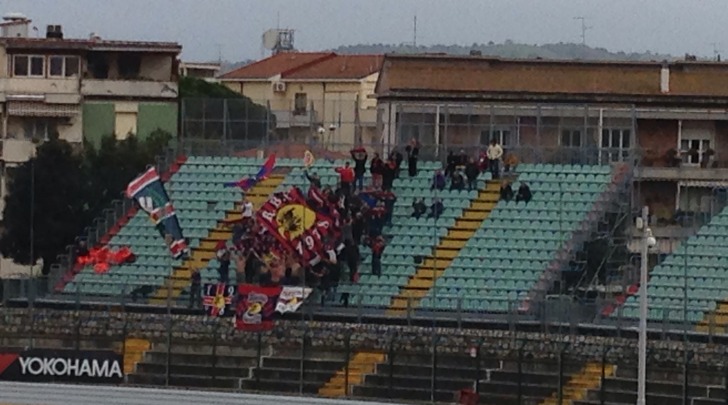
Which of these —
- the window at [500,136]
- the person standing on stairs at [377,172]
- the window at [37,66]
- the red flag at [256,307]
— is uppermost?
the window at [37,66]

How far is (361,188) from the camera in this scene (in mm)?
47500

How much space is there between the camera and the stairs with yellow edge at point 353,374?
137 feet

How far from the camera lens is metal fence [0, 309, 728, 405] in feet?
130

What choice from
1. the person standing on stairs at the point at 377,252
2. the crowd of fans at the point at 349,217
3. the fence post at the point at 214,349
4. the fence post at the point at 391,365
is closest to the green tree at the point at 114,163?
the crowd of fans at the point at 349,217

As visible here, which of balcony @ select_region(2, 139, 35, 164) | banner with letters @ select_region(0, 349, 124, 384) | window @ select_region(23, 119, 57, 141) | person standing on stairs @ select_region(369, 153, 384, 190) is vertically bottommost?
banner with letters @ select_region(0, 349, 124, 384)

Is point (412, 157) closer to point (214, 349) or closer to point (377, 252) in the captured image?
point (377, 252)

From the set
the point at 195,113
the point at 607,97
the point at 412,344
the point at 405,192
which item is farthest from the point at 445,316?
the point at 607,97

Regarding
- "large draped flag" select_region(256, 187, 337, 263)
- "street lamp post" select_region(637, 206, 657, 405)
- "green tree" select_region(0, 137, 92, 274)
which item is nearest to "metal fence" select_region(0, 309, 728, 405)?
"street lamp post" select_region(637, 206, 657, 405)

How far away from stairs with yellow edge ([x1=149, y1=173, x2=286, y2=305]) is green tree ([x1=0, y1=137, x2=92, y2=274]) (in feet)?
23.1

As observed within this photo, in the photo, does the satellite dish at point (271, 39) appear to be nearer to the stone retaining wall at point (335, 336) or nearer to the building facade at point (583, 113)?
→ the building facade at point (583, 113)

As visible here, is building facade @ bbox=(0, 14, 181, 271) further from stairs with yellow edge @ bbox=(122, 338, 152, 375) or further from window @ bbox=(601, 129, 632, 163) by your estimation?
stairs with yellow edge @ bbox=(122, 338, 152, 375)

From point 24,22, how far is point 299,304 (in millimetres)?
27120

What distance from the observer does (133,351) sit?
43875 millimetres

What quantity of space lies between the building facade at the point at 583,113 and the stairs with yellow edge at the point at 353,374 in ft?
22.3
